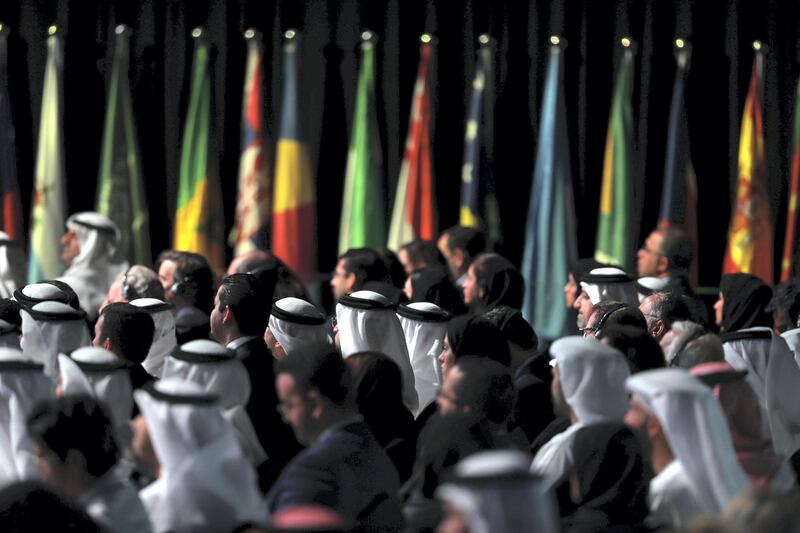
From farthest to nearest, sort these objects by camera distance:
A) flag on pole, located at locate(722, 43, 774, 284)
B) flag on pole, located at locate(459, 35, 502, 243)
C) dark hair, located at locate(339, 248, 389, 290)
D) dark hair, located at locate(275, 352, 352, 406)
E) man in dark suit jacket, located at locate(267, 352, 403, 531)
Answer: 1. flag on pole, located at locate(459, 35, 502, 243)
2. flag on pole, located at locate(722, 43, 774, 284)
3. dark hair, located at locate(339, 248, 389, 290)
4. dark hair, located at locate(275, 352, 352, 406)
5. man in dark suit jacket, located at locate(267, 352, 403, 531)

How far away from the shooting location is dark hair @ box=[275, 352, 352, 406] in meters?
4.26

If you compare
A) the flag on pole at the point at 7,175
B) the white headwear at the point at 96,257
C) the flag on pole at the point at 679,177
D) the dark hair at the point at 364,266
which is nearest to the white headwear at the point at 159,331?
A: the dark hair at the point at 364,266

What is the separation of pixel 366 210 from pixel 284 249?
694 millimetres

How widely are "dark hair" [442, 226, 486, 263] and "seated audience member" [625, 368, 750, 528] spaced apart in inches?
210

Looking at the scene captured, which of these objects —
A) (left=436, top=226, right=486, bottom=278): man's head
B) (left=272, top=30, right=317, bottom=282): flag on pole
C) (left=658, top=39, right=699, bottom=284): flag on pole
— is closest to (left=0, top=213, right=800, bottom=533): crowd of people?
(left=436, top=226, right=486, bottom=278): man's head

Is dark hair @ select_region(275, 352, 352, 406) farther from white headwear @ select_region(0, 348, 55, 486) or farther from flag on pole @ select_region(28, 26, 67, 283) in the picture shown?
flag on pole @ select_region(28, 26, 67, 283)

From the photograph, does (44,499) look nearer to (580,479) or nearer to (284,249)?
(580,479)

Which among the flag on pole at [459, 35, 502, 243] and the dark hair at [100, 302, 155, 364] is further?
the flag on pole at [459, 35, 502, 243]

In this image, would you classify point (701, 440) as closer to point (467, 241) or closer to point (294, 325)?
point (294, 325)

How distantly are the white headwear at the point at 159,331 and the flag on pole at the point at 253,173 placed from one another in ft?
15.6

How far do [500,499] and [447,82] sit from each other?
31.0 feet

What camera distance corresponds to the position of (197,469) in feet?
12.6

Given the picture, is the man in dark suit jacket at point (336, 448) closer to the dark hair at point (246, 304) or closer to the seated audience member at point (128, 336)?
the seated audience member at point (128, 336)

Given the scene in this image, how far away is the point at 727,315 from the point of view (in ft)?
26.2
